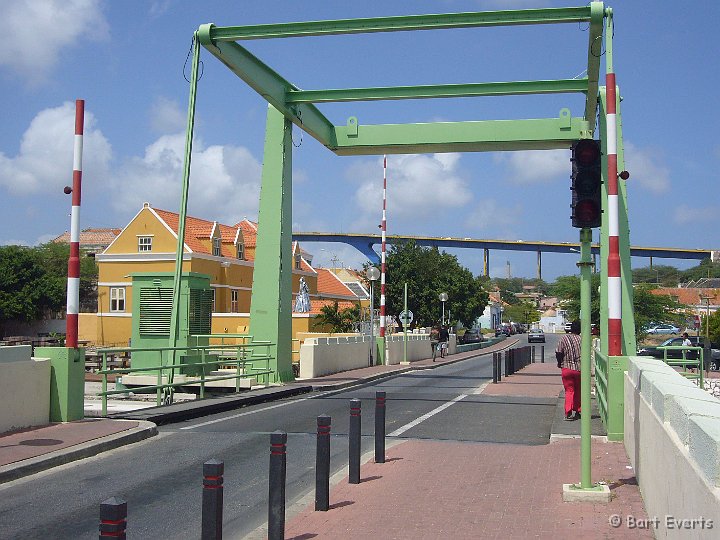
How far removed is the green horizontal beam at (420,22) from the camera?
590 inches

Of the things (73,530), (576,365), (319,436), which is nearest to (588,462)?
(319,436)

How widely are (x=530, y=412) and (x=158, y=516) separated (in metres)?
10.5

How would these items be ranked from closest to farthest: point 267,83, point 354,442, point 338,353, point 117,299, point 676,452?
point 676,452 → point 354,442 → point 267,83 → point 338,353 → point 117,299

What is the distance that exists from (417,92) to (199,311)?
8223 millimetres

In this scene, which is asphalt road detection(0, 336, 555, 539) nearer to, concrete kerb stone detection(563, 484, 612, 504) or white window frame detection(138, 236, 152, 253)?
concrete kerb stone detection(563, 484, 612, 504)

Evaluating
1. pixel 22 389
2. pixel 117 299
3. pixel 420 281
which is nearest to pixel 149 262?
pixel 117 299

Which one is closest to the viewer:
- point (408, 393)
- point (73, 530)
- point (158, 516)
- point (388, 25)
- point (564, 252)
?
point (73, 530)

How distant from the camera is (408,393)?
817 inches

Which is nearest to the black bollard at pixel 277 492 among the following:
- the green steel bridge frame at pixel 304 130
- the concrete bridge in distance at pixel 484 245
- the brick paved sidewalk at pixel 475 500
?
the brick paved sidewalk at pixel 475 500

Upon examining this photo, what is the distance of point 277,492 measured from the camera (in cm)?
635

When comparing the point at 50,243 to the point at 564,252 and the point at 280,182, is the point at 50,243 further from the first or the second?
the point at 564,252

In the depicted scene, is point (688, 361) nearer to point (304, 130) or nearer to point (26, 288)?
point (304, 130)

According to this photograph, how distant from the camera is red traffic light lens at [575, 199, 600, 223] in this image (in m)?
7.79

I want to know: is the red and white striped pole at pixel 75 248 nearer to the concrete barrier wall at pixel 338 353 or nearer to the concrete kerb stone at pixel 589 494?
the concrete kerb stone at pixel 589 494
